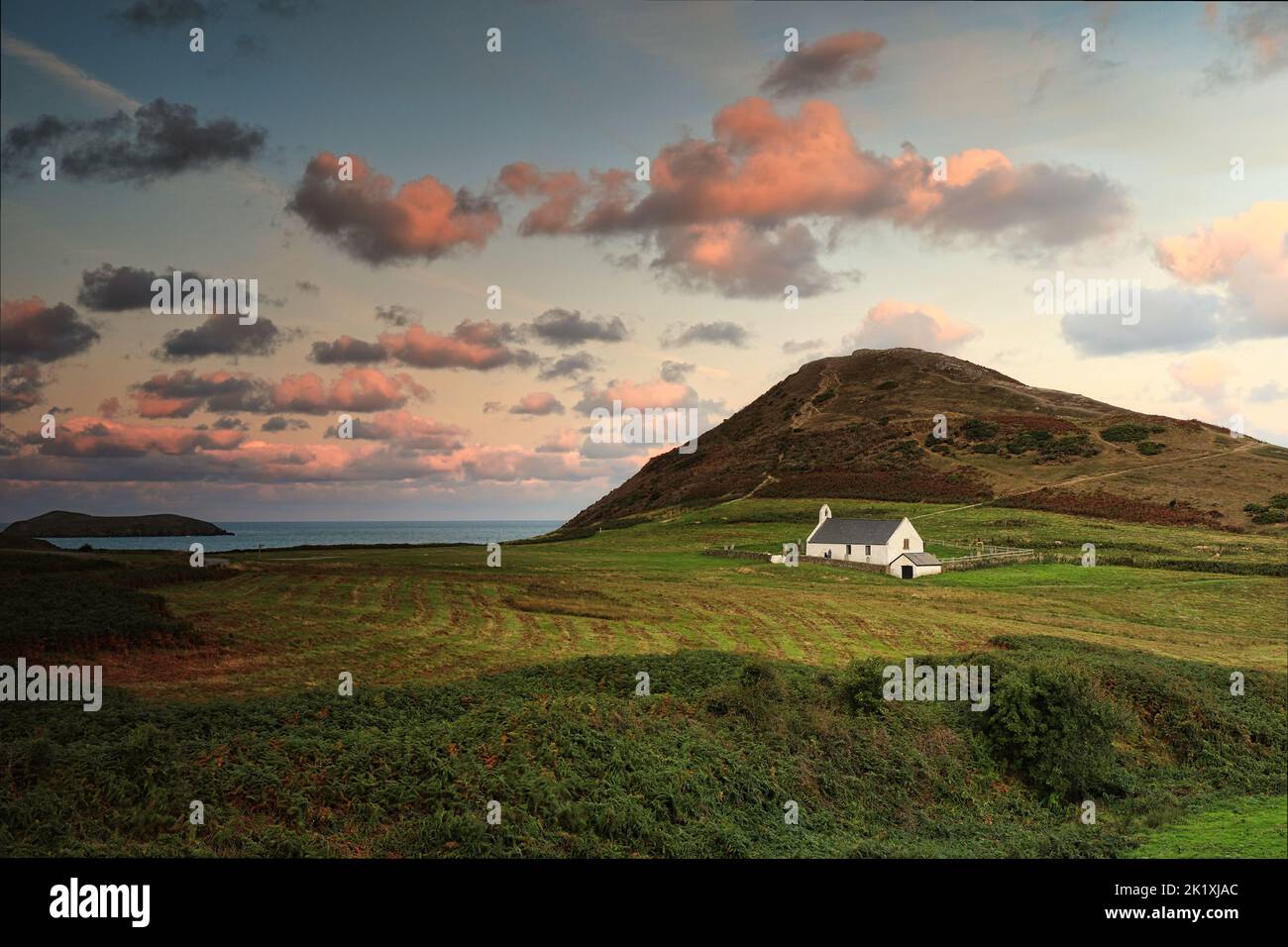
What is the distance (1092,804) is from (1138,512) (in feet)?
68.1

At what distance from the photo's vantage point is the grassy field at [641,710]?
45.8 feet

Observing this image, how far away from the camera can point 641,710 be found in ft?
62.5

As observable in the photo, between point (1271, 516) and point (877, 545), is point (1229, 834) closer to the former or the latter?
point (1271, 516)

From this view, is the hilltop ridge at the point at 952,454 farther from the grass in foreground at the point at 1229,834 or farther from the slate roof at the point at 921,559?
the grass in foreground at the point at 1229,834

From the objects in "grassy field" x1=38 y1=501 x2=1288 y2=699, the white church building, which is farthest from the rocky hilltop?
the white church building

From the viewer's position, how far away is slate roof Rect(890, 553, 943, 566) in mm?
38156

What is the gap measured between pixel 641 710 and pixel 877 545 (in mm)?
24739

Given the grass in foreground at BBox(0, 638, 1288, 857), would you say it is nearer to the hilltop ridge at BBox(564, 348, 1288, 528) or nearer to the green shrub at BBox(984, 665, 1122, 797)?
the green shrub at BBox(984, 665, 1122, 797)

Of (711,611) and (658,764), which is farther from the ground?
(711,611)

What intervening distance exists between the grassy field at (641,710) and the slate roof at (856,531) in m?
4.70

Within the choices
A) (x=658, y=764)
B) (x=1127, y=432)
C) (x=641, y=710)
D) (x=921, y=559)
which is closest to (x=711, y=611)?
(x=921, y=559)

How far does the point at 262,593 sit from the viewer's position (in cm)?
3102

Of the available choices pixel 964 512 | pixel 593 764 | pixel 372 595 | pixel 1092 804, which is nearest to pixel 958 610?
pixel 964 512

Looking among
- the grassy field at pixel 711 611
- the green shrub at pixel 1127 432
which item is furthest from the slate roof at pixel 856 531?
the green shrub at pixel 1127 432
